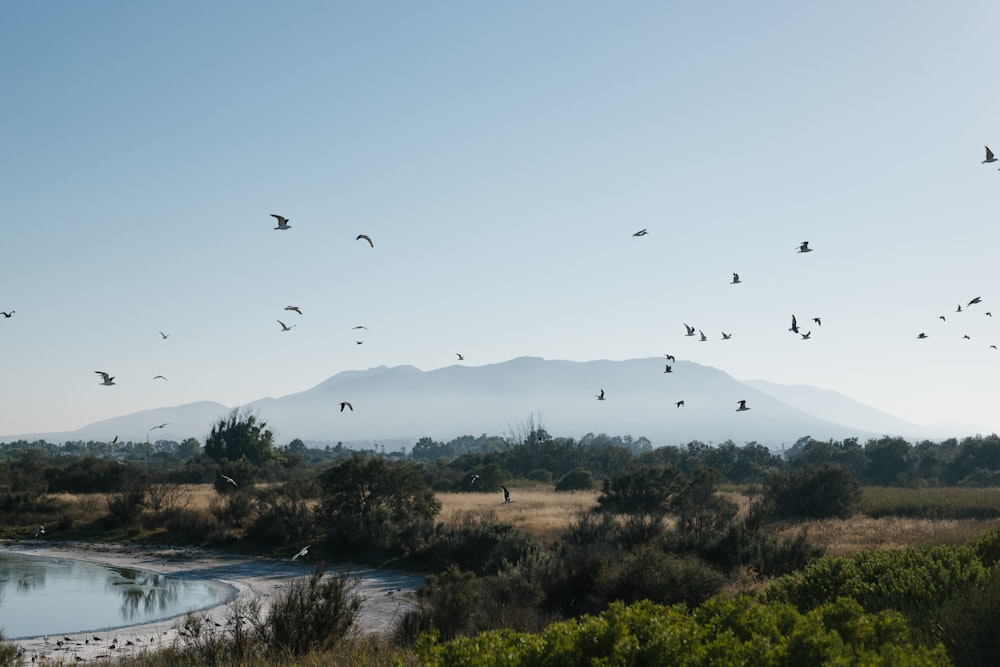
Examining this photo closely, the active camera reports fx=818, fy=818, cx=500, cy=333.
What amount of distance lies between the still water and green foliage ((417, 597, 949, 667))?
53.7ft

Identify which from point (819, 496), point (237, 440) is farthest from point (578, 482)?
point (237, 440)

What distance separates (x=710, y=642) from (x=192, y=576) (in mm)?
24414

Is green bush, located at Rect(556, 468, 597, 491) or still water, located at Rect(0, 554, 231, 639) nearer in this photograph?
still water, located at Rect(0, 554, 231, 639)

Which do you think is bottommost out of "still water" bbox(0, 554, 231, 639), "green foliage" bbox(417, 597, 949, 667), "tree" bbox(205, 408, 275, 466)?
"still water" bbox(0, 554, 231, 639)

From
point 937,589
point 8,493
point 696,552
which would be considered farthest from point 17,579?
point 937,589

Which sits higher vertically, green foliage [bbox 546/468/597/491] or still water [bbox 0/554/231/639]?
green foliage [bbox 546/468/597/491]

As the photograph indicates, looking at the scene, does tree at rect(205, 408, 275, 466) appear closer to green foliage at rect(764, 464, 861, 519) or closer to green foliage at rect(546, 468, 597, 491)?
green foliage at rect(546, 468, 597, 491)

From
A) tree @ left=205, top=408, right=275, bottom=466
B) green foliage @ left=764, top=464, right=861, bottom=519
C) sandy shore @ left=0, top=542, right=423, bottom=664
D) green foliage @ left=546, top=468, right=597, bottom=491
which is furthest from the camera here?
tree @ left=205, top=408, right=275, bottom=466

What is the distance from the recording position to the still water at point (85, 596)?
20781 mm

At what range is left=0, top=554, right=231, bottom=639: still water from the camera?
20781 mm

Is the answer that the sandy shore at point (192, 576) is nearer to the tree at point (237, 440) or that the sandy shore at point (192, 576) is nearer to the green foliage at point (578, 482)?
the green foliage at point (578, 482)

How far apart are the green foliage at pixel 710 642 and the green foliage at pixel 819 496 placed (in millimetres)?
31148

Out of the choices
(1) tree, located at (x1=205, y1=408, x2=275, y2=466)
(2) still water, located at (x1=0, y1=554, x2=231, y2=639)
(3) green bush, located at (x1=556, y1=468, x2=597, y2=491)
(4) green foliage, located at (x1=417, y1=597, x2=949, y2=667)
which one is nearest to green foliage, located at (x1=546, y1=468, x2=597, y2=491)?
(3) green bush, located at (x1=556, y1=468, x2=597, y2=491)

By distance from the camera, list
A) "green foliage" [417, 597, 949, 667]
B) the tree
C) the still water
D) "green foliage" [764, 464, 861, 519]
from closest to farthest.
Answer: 1. "green foliage" [417, 597, 949, 667]
2. the still water
3. "green foliage" [764, 464, 861, 519]
4. the tree
